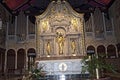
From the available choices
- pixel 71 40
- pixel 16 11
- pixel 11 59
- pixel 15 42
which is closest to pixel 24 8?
pixel 16 11

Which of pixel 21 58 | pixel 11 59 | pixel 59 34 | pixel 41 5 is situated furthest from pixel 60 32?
pixel 11 59

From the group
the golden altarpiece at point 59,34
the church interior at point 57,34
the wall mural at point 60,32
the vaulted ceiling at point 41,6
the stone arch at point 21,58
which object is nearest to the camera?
the church interior at point 57,34

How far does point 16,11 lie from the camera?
2211cm

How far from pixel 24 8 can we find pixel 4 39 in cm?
467

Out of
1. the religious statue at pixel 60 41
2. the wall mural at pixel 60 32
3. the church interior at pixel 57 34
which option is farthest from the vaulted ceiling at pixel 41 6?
the religious statue at pixel 60 41

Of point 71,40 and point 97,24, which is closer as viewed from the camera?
point 71,40

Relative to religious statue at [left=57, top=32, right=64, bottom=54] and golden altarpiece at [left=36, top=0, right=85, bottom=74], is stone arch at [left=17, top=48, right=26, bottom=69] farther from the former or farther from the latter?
religious statue at [left=57, top=32, right=64, bottom=54]

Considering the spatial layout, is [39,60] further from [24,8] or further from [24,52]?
[24,8]

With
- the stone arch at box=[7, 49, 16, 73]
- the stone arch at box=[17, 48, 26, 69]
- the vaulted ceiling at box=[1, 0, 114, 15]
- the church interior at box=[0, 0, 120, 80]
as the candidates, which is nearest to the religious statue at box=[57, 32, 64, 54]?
the church interior at box=[0, 0, 120, 80]

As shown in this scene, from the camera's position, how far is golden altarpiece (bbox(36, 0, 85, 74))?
17.8 m

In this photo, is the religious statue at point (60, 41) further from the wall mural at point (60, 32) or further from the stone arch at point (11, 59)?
the stone arch at point (11, 59)

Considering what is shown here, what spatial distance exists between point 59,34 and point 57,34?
0.68 feet

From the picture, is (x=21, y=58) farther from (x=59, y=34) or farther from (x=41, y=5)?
(x=41, y=5)

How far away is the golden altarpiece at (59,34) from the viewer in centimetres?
1783
